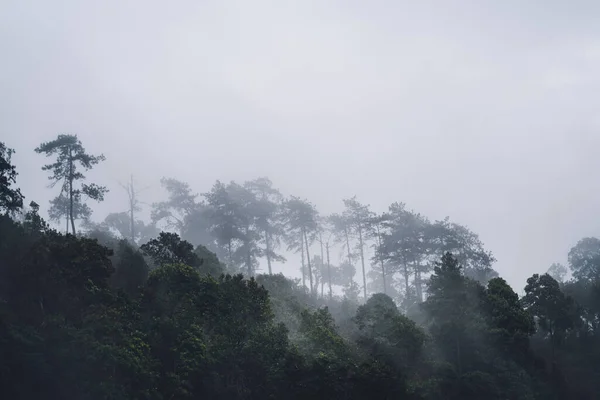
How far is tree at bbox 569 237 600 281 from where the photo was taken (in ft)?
241

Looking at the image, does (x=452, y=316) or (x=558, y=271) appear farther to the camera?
(x=558, y=271)

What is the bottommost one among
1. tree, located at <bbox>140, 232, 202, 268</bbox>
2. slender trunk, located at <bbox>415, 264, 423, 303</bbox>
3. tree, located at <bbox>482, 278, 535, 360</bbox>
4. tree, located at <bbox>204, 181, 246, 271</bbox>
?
tree, located at <bbox>482, 278, 535, 360</bbox>

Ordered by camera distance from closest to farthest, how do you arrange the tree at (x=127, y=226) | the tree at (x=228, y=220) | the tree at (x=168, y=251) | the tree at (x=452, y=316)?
the tree at (x=168, y=251) < the tree at (x=452, y=316) < the tree at (x=228, y=220) < the tree at (x=127, y=226)

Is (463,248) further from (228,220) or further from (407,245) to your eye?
(228,220)

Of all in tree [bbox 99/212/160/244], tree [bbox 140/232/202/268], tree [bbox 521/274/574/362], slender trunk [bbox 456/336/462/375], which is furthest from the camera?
tree [bbox 99/212/160/244]

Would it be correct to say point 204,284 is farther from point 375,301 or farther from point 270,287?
point 375,301

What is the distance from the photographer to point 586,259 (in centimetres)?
7662

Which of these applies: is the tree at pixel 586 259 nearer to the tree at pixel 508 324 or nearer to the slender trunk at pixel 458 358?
the tree at pixel 508 324

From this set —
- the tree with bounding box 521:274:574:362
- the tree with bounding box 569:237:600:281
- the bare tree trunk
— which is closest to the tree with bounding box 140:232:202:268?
the bare tree trunk

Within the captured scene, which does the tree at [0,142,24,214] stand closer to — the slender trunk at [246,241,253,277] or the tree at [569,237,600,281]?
the slender trunk at [246,241,253,277]

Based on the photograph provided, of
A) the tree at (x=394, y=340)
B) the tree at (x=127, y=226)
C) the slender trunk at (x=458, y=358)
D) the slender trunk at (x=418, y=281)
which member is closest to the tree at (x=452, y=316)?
the slender trunk at (x=458, y=358)

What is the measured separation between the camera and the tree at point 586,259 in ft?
241

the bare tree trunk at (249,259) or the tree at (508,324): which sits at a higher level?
the bare tree trunk at (249,259)

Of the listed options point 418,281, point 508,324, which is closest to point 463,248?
point 418,281
